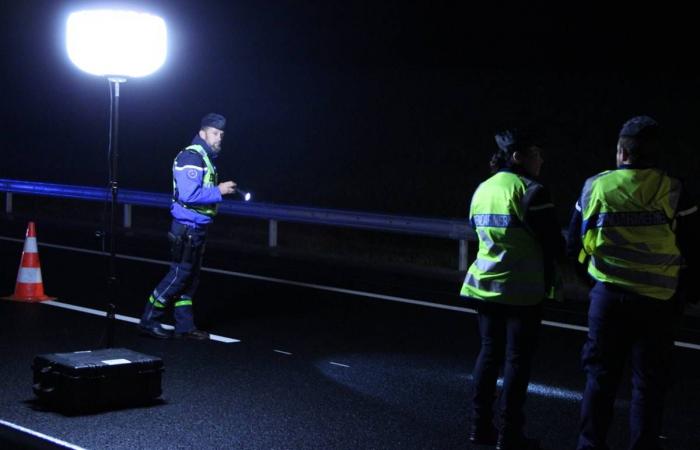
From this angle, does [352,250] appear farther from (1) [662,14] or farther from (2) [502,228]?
(1) [662,14]

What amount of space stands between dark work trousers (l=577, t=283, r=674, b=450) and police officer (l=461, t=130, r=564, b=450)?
1.50 ft

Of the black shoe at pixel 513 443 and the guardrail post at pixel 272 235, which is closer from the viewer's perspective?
the black shoe at pixel 513 443

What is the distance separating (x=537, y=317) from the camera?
6.55 meters

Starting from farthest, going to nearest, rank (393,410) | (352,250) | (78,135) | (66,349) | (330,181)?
(78,135)
(330,181)
(352,250)
(66,349)
(393,410)

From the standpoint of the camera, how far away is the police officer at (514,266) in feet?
21.1

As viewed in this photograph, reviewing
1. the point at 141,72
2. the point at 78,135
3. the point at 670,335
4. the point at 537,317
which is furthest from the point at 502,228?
the point at 78,135

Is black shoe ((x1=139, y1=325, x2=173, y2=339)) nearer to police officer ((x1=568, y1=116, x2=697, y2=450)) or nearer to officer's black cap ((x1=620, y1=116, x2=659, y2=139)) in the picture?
police officer ((x1=568, y1=116, x2=697, y2=450))

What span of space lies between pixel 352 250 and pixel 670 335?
1158cm

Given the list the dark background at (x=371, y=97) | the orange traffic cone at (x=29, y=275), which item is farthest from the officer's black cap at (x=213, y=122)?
the dark background at (x=371, y=97)

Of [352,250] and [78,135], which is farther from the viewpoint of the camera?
[78,135]

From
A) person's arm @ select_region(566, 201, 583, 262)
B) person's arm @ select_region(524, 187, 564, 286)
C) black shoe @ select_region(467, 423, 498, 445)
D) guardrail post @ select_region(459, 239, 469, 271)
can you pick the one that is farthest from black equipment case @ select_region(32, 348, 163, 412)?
guardrail post @ select_region(459, 239, 469, 271)

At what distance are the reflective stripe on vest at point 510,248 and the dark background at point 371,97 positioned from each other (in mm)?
15701

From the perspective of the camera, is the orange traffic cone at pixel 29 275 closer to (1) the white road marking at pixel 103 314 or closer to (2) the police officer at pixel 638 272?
(1) the white road marking at pixel 103 314

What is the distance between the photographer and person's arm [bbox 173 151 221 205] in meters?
9.62
